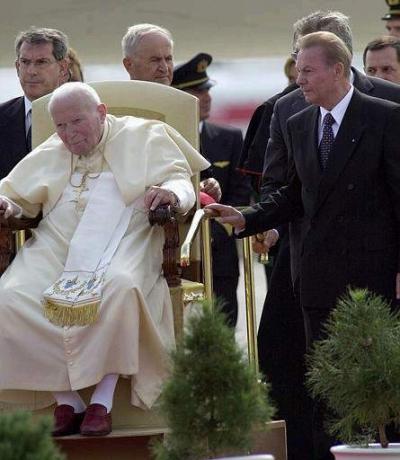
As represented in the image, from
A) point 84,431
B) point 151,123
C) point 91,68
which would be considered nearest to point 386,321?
point 84,431

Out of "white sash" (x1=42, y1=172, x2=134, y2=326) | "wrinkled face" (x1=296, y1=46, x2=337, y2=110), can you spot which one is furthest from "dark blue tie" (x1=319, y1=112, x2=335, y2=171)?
"white sash" (x1=42, y1=172, x2=134, y2=326)

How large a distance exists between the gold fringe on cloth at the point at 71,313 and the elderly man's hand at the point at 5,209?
1.45 ft

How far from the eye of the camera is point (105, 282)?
20.4ft

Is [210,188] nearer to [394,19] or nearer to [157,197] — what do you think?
[157,197]

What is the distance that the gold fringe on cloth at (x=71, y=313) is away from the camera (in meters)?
6.16

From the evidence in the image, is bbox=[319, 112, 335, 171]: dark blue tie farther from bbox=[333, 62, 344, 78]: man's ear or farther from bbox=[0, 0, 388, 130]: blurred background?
bbox=[0, 0, 388, 130]: blurred background

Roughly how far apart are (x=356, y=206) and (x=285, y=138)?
0.53m

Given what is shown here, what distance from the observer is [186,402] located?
4.63 meters

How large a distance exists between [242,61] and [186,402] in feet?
47.7

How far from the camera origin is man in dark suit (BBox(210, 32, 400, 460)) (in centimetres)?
639

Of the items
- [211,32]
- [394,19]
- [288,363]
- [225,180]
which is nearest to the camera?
[288,363]

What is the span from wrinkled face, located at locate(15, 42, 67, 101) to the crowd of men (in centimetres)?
82

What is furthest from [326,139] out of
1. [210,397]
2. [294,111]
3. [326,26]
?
[210,397]

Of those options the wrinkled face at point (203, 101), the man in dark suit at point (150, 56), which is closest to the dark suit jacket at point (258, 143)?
the man in dark suit at point (150, 56)
